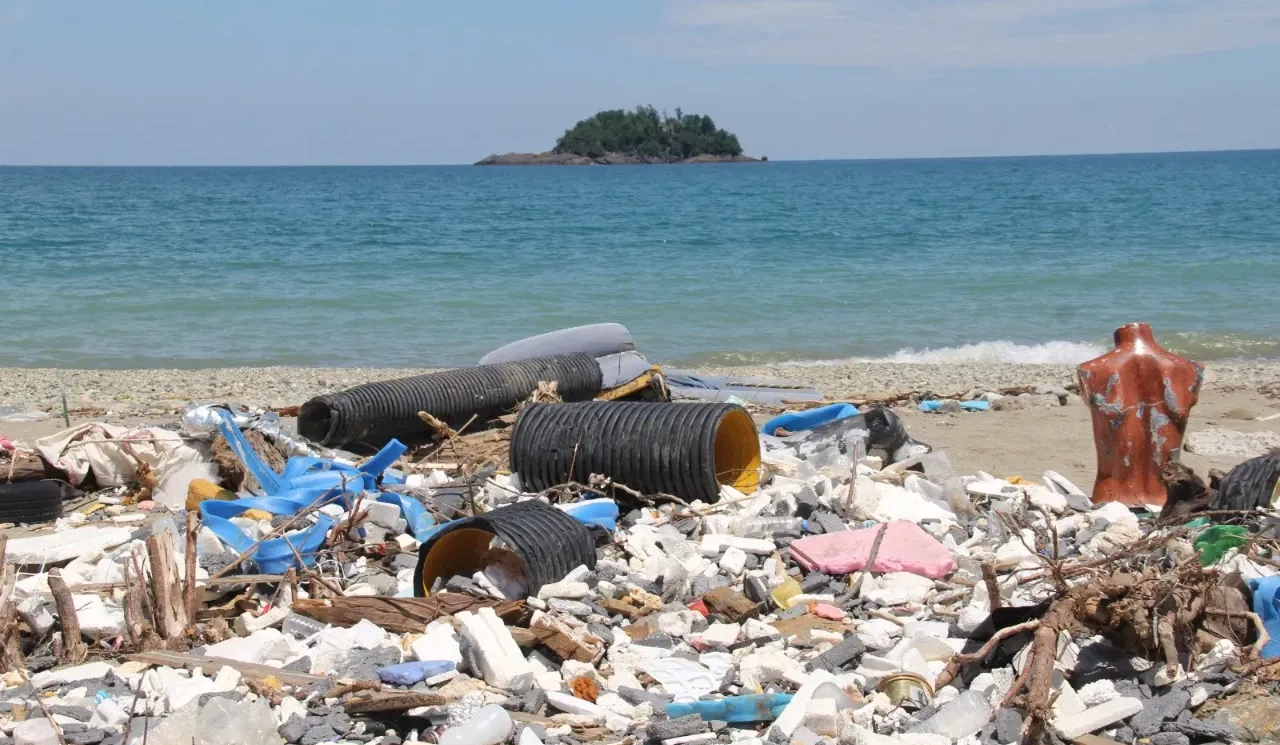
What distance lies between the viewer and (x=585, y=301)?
20422 millimetres

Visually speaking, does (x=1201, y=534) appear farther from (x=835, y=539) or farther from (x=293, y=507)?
(x=293, y=507)

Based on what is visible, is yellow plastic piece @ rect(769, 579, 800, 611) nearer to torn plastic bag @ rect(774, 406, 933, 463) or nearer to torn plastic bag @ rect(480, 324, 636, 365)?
torn plastic bag @ rect(774, 406, 933, 463)

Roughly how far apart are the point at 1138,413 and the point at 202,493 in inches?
187

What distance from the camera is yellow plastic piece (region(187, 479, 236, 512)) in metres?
6.03

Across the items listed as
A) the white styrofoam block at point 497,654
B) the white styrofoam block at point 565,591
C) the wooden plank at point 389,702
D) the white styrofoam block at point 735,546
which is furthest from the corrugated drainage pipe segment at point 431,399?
the wooden plank at point 389,702

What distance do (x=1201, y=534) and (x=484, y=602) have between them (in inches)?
106

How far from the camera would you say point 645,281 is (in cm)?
2314

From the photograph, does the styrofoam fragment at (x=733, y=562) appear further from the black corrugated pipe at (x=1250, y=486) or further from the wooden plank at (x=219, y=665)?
the black corrugated pipe at (x=1250, y=486)

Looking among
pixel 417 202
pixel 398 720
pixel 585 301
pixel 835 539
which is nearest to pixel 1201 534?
pixel 835 539

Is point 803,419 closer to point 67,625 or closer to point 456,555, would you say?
point 456,555

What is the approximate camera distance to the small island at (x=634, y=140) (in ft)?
414

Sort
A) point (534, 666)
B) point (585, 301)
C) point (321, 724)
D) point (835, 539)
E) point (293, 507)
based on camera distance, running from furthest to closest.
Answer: point (585, 301), point (293, 507), point (835, 539), point (534, 666), point (321, 724)

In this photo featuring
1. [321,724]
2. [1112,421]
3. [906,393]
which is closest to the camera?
[321,724]

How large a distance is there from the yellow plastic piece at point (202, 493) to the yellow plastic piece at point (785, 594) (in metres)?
2.99
